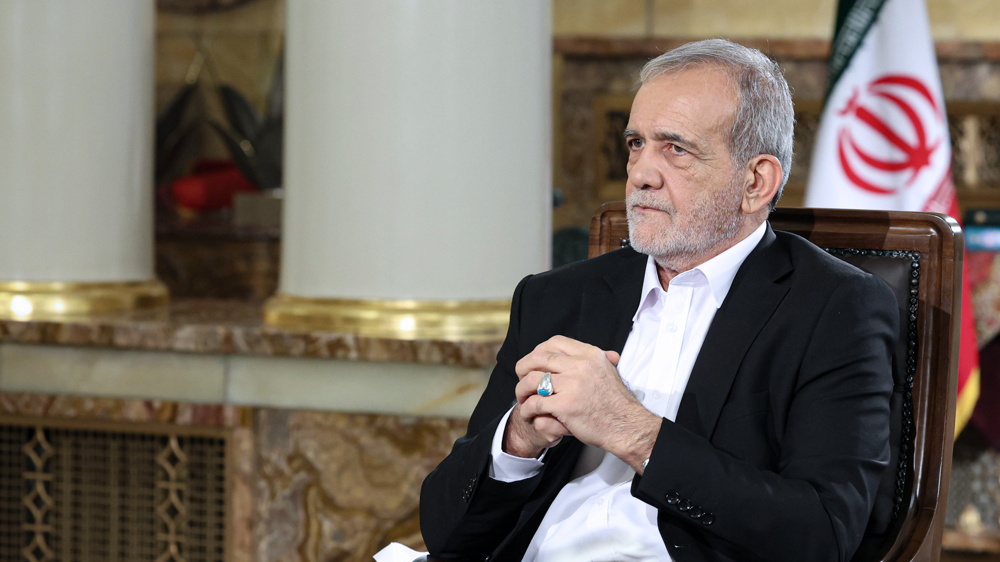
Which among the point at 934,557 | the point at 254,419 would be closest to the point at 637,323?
the point at 934,557

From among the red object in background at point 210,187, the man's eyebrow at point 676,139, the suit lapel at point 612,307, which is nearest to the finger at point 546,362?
the suit lapel at point 612,307

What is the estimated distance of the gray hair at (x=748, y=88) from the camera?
149 centimetres

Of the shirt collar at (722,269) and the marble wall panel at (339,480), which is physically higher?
the shirt collar at (722,269)

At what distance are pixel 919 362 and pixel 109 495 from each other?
2340 millimetres

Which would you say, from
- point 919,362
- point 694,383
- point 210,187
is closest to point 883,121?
point 919,362

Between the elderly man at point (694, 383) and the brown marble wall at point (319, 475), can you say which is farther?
the brown marble wall at point (319, 475)

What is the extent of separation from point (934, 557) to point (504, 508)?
0.69 meters

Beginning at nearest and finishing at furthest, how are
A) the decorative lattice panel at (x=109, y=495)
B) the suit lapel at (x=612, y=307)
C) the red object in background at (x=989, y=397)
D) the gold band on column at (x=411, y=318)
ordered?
1. the suit lapel at (x=612, y=307)
2. the gold band on column at (x=411, y=318)
3. the decorative lattice panel at (x=109, y=495)
4. the red object in background at (x=989, y=397)

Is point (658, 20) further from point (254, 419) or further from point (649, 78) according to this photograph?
point (649, 78)

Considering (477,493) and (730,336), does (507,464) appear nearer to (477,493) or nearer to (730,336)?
(477,493)

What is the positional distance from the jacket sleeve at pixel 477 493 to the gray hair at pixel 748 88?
0.51 metres

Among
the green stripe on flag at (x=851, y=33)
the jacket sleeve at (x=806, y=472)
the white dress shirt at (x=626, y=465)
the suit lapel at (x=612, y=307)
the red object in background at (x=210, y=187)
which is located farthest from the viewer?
the red object in background at (x=210, y=187)

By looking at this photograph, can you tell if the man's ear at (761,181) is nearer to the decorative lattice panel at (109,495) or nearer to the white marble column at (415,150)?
the white marble column at (415,150)

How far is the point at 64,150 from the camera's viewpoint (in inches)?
122
